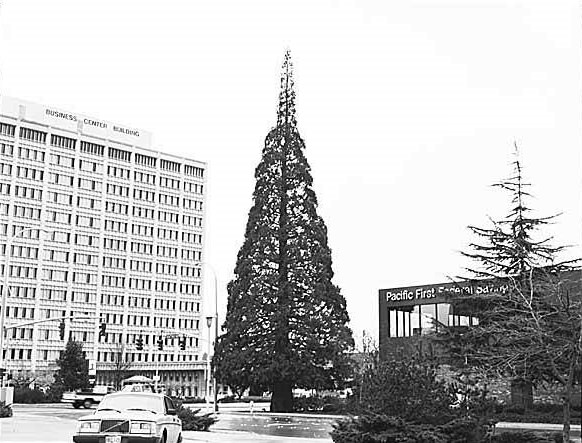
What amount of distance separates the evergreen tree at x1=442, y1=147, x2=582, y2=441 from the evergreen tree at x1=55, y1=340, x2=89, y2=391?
56040mm

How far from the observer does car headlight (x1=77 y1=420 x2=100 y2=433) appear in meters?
16.8

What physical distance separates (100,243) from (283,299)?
79.2 m

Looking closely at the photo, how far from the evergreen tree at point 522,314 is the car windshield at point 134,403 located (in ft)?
27.9

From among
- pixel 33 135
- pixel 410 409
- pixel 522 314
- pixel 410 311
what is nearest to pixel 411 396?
pixel 410 409

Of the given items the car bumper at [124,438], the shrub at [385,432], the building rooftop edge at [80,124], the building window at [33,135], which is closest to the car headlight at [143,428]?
the car bumper at [124,438]

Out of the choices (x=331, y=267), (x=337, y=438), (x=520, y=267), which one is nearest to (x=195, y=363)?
(x=331, y=267)

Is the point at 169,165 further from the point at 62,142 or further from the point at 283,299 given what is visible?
the point at 283,299

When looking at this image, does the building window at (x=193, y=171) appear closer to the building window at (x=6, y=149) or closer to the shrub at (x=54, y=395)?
the building window at (x=6, y=149)

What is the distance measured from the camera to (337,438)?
1966 centimetres

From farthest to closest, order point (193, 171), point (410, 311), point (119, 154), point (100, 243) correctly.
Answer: point (193, 171)
point (119, 154)
point (100, 243)
point (410, 311)

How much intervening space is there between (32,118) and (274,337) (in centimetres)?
8150

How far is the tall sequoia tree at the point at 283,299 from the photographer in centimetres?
5003

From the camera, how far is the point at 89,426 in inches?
663

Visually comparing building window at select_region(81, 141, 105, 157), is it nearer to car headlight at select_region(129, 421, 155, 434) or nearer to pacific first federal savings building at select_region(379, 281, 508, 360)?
pacific first federal savings building at select_region(379, 281, 508, 360)
